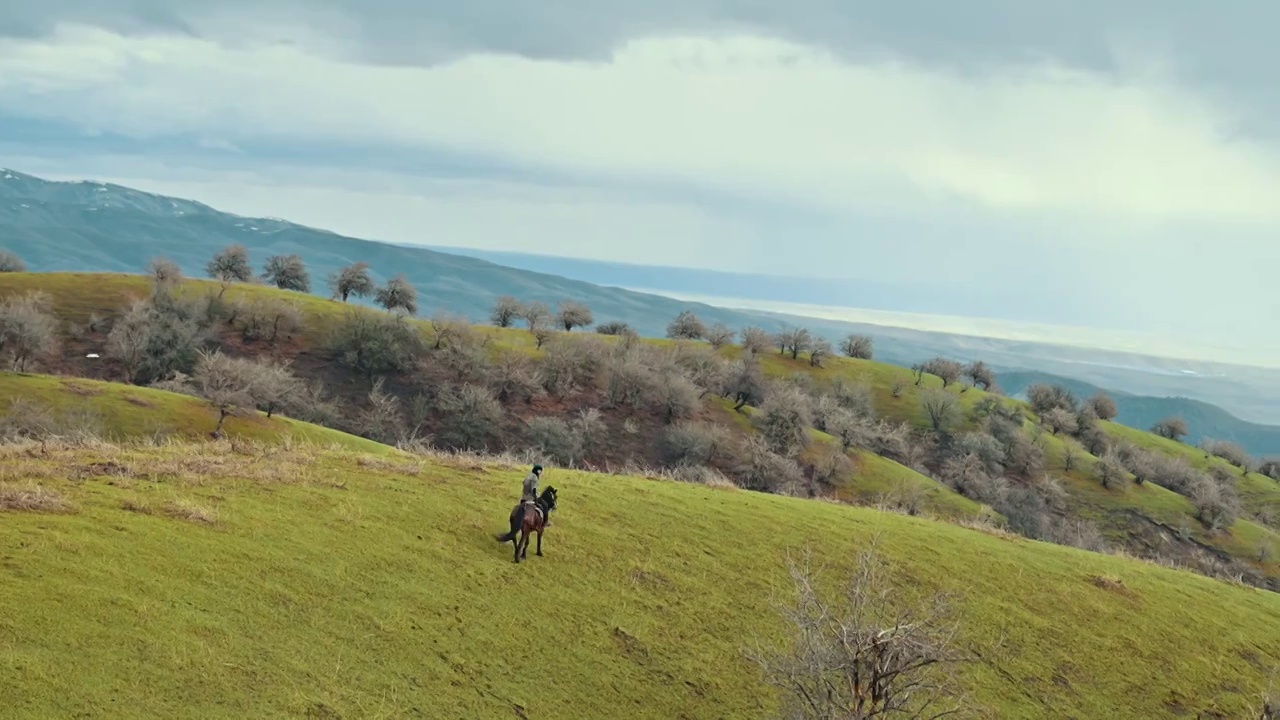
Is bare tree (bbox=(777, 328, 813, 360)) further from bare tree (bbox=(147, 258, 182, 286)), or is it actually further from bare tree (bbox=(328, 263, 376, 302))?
bare tree (bbox=(147, 258, 182, 286))

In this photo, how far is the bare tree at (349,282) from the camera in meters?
150

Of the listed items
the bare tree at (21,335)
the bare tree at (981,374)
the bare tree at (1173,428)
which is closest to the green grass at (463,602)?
the bare tree at (21,335)

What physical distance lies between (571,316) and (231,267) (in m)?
62.9

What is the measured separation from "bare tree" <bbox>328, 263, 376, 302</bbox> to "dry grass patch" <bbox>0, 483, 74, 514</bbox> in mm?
135827

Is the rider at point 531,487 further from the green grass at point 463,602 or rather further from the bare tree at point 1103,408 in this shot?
the bare tree at point 1103,408

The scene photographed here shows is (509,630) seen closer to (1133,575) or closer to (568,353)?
(1133,575)

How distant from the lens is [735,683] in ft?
61.7

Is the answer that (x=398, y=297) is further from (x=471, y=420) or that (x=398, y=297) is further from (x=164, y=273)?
(x=471, y=420)

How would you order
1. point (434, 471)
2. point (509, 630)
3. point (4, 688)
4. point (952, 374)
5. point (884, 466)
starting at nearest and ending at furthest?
point (4, 688), point (509, 630), point (434, 471), point (884, 466), point (952, 374)

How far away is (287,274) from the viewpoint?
161000 millimetres

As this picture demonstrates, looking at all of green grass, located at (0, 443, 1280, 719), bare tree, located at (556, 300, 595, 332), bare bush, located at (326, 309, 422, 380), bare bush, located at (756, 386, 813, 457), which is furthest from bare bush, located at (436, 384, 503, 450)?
green grass, located at (0, 443, 1280, 719)

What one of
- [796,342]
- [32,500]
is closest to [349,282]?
[796,342]

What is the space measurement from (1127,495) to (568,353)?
80.3 m

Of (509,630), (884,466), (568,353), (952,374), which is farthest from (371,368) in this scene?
(952,374)
